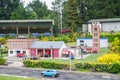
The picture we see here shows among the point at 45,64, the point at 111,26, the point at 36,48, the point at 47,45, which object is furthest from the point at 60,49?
the point at 111,26

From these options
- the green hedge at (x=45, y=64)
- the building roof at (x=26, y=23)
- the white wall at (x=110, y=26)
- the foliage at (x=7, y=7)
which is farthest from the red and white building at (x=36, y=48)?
the foliage at (x=7, y=7)

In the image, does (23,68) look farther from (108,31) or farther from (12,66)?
(108,31)

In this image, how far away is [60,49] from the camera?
62.3m

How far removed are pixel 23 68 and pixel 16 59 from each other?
10.0 metres

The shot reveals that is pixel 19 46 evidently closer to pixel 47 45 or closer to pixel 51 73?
pixel 47 45

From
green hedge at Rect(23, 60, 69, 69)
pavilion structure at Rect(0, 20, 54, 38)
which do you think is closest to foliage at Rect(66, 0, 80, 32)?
pavilion structure at Rect(0, 20, 54, 38)

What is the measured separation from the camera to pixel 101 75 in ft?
148

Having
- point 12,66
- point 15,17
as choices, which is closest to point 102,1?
point 15,17

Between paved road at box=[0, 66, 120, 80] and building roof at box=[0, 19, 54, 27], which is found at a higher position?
building roof at box=[0, 19, 54, 27]

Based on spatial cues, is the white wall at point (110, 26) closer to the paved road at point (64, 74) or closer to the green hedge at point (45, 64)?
the green hedge at point (45, 64)

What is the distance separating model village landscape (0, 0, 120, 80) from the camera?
160ft

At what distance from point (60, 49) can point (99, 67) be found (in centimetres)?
1617

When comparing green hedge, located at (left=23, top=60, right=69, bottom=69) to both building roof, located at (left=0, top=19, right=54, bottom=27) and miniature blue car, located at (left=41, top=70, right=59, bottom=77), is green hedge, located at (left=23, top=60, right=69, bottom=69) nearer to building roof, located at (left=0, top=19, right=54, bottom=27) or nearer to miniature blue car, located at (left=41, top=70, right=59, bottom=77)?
miniature blue car, located at (left=41, top=70, right=59, bottom=77)

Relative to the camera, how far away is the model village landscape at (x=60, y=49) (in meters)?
48.8
